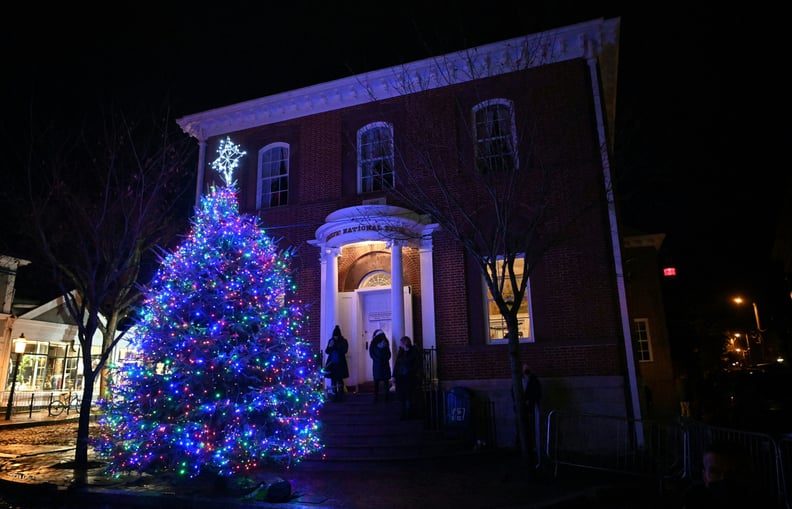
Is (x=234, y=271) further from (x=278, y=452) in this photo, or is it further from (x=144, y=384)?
(x=278, y=452)

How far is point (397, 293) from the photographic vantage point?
12688mm

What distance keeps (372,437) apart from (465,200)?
6.23m

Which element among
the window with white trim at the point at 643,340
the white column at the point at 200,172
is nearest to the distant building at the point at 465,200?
the white column at the point at 200,172

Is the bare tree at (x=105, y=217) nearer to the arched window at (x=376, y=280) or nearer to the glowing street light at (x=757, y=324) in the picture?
the arched window at (x=376, y=280)

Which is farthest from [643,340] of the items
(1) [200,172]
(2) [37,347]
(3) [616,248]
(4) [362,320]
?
(2) [37,347]

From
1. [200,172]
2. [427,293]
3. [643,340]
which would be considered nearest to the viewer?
[427,293]

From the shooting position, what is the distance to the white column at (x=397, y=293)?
1252 cm

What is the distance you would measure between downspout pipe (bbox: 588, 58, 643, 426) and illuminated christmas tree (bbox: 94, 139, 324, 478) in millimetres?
7119

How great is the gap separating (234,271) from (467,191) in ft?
22.8

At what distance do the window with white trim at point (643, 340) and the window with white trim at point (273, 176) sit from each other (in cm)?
1511

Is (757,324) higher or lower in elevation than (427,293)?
higher

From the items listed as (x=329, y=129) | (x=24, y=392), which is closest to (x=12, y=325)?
(x=24, y=392)

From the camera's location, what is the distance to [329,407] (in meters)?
11.4

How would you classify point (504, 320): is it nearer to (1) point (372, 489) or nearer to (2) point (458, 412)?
(2) point (458, 412)
